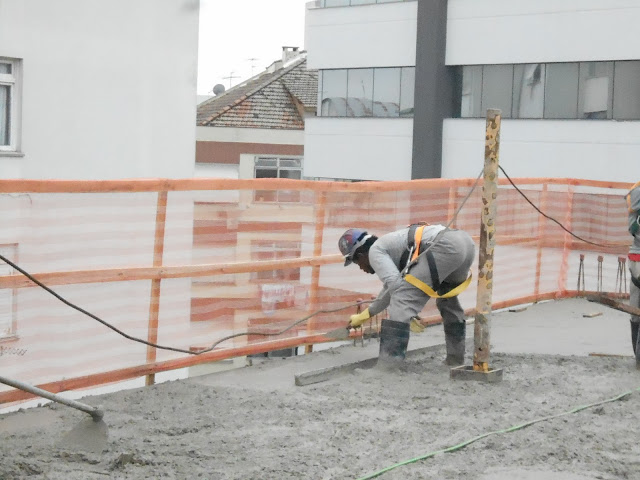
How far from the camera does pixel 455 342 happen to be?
855 centimetres

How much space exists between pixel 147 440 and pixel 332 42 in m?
37.0

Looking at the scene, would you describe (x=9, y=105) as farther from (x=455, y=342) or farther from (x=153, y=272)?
(x=455, y=342)

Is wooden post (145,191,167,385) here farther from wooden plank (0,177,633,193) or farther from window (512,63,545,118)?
window (512,63,545,118)

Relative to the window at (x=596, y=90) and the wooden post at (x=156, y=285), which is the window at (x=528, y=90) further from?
the wooden post at (x=156, y=285)

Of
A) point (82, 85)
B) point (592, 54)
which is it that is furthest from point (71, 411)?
point (592, 54)

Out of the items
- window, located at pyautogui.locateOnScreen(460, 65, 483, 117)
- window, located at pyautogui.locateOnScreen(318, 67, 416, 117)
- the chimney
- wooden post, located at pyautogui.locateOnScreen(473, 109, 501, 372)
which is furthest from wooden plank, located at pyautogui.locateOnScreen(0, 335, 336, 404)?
the chimney

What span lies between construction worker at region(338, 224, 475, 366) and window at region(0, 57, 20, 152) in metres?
12.7

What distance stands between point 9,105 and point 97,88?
1640mm

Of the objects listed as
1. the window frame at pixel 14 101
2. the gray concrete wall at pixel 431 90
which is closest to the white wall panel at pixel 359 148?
the gray concrete wall at pixel 431 90

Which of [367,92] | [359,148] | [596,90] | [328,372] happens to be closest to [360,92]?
[367,92]

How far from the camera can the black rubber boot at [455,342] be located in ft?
28.0

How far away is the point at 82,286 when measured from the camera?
285 inches

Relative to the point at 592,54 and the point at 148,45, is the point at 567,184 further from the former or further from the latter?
the point at 592,54

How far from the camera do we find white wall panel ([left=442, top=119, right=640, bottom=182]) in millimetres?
32750
